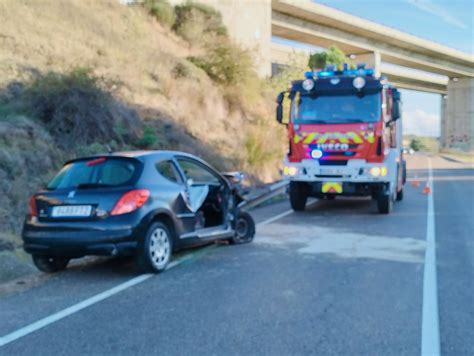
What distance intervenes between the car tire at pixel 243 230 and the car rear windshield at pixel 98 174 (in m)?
2.56

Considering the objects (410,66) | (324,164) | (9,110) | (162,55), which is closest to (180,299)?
(324,164)

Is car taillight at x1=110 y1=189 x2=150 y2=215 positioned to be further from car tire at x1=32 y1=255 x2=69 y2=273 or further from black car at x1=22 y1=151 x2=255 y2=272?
car tire at x1=32 y1=255 x2=69 y2=273

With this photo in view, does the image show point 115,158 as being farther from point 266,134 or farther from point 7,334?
point 266,134

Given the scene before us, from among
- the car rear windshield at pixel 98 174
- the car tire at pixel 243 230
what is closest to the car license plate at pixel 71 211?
the car rear windshield at pixel 98 174

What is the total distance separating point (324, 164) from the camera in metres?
12.5

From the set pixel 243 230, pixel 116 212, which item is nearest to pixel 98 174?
pixel 116 212

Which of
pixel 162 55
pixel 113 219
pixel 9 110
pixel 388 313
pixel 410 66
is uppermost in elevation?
pixel 410 66

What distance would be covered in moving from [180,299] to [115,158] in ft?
7.27

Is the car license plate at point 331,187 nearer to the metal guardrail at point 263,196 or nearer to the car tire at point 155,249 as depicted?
the metal guardrail at point 263,196

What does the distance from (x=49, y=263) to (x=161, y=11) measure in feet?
76.5

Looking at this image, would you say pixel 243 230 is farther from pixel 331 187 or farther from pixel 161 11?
pixel 161 11

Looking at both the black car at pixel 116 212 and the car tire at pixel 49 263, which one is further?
the car tire at pixel 49 263

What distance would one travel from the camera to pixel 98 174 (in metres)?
6.98

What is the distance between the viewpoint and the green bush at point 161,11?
28.3 meters
